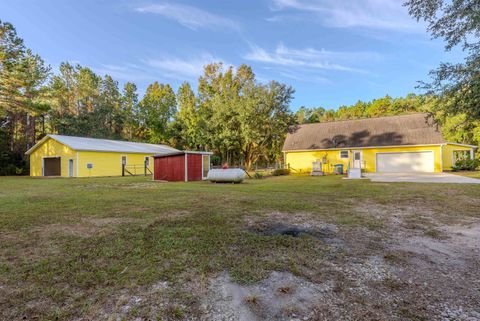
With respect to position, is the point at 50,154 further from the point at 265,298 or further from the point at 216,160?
the point at 265,298

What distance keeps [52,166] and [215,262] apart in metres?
27.5

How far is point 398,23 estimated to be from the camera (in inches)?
400

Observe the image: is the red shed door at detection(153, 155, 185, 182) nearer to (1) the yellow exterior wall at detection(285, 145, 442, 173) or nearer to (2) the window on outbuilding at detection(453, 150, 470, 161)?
(1) the yellow exterior wall at detection(285, 145, 442, 173)

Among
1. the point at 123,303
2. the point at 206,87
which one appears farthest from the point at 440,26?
the point at 206,87

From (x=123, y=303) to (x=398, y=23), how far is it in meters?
12.9

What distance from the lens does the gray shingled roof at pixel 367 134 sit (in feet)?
65.6

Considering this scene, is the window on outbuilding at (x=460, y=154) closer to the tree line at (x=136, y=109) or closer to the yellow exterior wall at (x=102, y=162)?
the tree line at (x=136, y=109)

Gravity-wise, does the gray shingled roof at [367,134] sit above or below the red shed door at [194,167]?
above

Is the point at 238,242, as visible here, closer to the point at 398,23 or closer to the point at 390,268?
the point at 390,268

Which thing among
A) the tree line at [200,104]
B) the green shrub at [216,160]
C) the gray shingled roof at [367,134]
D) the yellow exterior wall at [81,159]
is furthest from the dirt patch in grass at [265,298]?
the green shrub at [216,160]

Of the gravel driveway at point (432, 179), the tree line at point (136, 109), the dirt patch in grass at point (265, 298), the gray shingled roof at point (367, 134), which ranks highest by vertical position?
the tree line at point (136, 109)

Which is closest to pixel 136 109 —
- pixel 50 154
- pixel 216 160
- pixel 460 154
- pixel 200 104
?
pixel 200 104

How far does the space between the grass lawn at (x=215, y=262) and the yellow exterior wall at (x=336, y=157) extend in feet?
53.6

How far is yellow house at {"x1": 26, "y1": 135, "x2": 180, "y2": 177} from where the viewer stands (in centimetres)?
2019
